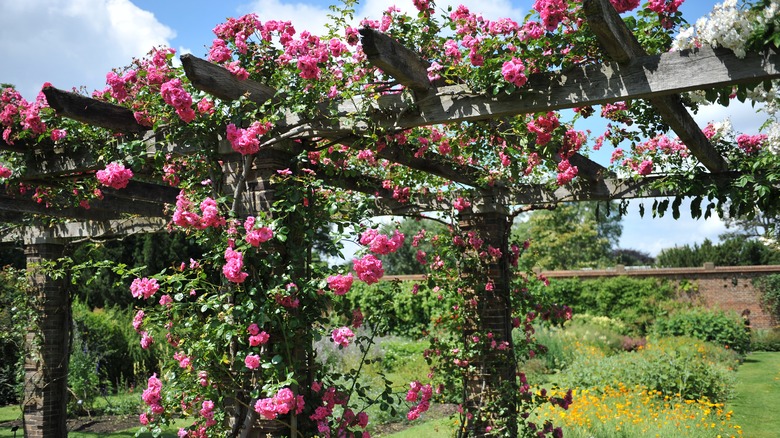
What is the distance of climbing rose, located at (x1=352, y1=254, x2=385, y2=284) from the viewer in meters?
3.14

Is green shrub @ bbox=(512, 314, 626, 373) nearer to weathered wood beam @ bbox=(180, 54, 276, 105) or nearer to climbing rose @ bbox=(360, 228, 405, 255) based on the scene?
climbing rose @ bbox=(360, 228, 405, 255)

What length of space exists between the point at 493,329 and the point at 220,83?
3.43m

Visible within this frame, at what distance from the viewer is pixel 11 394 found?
11.0 meters

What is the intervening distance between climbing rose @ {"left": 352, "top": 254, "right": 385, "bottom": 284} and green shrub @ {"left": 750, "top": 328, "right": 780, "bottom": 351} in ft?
48.9

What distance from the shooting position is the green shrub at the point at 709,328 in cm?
1374

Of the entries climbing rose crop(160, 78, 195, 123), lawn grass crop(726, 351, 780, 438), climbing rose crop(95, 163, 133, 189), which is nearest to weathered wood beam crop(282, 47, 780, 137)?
climbing rose crop(160, 78, 195, 123)

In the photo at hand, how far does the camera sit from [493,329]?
5.73 metres

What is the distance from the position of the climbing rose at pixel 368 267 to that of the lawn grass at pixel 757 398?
5588mm

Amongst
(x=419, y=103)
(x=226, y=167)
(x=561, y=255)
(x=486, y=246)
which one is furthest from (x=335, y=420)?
(x=561, y=255)

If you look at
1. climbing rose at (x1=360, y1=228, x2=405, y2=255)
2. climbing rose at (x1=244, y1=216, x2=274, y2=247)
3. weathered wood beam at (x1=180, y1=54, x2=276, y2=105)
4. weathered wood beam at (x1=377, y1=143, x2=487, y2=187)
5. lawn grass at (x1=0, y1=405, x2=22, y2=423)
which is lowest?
lawn grass at (x1=0, y1=405, x2=22, y2=423)

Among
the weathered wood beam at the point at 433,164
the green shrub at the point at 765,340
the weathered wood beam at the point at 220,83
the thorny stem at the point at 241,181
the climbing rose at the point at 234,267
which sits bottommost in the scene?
the green shrub at the point at 765,340

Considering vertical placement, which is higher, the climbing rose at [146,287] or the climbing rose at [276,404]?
the climbing rose at [146,287]

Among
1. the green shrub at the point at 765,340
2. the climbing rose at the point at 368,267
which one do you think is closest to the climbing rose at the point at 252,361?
the climbing rose at the point at 368,267

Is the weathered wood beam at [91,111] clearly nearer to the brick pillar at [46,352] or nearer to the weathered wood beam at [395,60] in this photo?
the weathered wood beam at [395,60]
